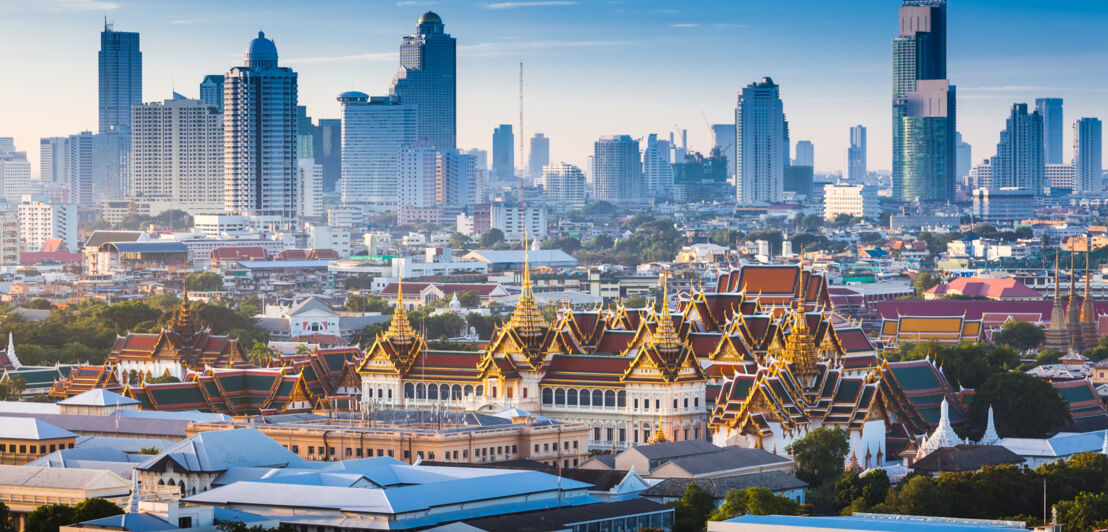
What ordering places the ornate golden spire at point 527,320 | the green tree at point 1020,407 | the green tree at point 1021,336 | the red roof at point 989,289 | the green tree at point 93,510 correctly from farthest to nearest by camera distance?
the red roof at point 989,289, the green tree at point 1021,336, the ornate golden spire at point 527,320, the green tree at point 1020,407, the green tree at point 93,510

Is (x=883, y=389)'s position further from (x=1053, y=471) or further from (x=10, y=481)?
(x=10, y=481)

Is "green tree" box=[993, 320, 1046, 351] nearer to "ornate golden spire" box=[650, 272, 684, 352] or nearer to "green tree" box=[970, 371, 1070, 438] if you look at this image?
"green tree" box=[970, 371, 1070, 438]

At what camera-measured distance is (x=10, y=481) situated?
79875mm

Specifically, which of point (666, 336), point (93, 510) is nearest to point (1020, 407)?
point (666, 336)

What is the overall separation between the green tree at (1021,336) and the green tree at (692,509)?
2714 inches

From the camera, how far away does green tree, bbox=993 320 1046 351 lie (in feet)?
474

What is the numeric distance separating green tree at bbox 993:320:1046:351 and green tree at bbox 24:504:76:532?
80.0 m

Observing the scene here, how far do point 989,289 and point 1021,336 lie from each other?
45389 millimetres

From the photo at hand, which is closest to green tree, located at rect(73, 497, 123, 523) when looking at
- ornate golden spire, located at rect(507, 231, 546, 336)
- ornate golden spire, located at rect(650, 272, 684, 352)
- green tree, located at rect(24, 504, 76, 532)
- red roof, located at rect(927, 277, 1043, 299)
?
green tree, located at rect(24, 504, 76, 532)

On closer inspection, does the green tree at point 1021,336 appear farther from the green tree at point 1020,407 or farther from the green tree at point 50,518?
the green tree at point 50,518

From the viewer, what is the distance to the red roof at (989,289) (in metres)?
187

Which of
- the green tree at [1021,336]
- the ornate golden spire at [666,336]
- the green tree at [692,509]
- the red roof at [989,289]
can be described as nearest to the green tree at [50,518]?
the green tree at [692,509]

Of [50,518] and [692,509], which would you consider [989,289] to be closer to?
[692,509]

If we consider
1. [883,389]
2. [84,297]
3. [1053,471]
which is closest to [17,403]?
[883,389]
